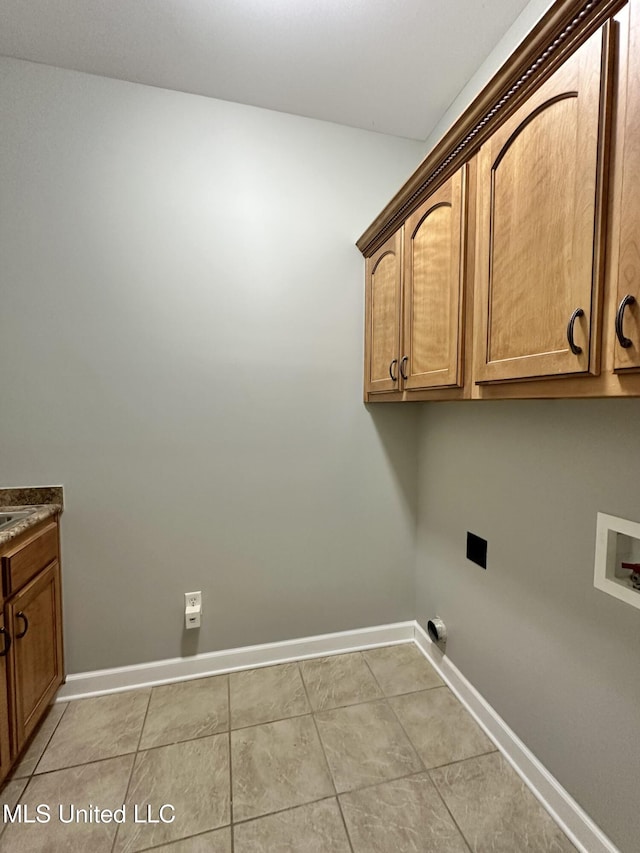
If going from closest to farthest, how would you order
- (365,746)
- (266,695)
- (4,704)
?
1. (4,704)
2. (365,746)
3. (266,695)

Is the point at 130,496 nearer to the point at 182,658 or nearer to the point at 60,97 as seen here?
the point at 182,658

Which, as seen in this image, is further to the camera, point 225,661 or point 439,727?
point 225,661

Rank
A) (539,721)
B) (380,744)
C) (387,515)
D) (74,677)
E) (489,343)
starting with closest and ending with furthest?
(489,343)
(539,721)
(380,744)
(74,677)
(387,515)

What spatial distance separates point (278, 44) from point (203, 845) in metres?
2.76

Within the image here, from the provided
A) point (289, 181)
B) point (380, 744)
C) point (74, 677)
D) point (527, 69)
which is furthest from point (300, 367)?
point (74, 677)

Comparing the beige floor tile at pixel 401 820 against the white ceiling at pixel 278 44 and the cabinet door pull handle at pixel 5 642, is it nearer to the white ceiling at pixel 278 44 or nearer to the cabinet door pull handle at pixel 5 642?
the cabinet door pull handle at pixel 5 642

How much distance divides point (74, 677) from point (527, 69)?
105 inches

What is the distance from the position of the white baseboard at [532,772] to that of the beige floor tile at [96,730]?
1351 millimetres

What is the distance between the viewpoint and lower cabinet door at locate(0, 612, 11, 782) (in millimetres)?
1169

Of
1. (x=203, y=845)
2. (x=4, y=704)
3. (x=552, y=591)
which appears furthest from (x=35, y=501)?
(x=552, y=591)

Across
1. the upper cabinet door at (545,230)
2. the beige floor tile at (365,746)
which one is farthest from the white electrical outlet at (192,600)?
the upper cabinet door at (545,230)

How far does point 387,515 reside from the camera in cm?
203

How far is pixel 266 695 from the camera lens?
1666 millimetres

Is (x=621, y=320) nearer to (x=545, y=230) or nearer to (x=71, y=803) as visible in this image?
(x=545, y=230)
